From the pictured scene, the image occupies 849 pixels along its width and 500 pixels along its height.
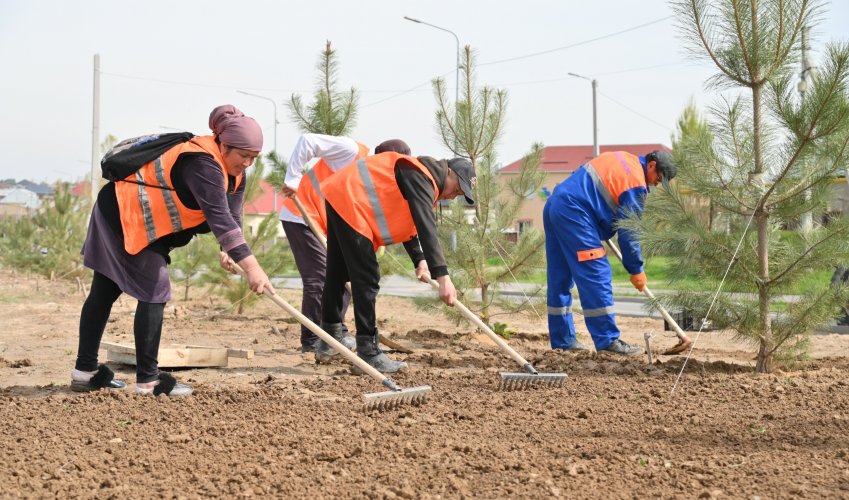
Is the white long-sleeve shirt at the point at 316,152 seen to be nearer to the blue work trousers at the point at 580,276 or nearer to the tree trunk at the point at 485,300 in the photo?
the blue work trousers at the point at 580,276

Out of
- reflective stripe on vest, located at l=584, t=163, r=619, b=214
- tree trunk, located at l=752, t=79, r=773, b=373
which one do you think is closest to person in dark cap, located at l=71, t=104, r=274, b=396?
reflective stripe on vest, located at l=584, t=163, r=619, b=214

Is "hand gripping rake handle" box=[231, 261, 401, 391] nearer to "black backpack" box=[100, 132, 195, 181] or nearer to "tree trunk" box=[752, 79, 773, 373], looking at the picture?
"black backpack" box=[100, 132, 195, 181]

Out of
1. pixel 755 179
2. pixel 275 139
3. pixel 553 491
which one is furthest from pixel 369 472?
pixel 275 139

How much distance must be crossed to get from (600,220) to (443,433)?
287 centimetres

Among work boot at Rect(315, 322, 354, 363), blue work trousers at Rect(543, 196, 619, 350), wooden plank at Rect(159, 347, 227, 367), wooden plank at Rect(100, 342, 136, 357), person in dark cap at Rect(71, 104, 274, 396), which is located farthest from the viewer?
blue work trousers at Rect(543, 196, 619, 350)

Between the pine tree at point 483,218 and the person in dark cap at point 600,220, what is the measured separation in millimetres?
1103

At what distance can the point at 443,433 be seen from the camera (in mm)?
3613

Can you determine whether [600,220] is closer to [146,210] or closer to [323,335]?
[323,335]

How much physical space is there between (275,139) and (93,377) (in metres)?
22.4

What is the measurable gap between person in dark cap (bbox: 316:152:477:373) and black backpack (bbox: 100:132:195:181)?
1113 millimetres

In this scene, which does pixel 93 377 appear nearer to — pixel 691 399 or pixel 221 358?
pixel 221 358

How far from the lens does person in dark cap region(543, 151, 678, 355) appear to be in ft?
19.2

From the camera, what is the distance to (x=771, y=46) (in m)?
4.88

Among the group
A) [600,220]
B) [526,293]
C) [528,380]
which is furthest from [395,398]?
[526,293]
